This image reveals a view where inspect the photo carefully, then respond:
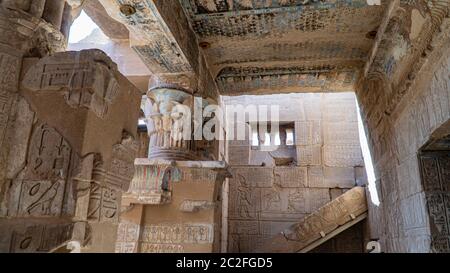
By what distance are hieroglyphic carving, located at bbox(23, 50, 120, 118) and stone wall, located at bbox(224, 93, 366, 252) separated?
20.0ft

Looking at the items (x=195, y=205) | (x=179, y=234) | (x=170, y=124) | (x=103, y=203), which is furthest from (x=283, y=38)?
(x=103, y=203)

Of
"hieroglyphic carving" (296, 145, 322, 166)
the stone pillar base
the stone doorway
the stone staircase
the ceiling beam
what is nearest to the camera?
the stone doorway

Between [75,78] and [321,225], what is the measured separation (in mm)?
5629

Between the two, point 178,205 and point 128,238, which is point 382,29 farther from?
point 128,238

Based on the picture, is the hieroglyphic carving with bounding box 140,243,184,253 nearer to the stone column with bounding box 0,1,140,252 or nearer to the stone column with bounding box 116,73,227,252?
the stone column with bounding box 116,73,227,252

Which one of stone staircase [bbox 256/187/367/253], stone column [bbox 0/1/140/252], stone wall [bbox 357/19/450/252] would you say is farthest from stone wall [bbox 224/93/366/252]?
stone column [bbox 0/1/140/252]

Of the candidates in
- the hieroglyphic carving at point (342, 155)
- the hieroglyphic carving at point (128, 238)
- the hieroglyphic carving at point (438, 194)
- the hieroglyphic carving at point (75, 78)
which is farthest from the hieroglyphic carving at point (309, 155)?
the hieroglyphic carving at point (75, 78)

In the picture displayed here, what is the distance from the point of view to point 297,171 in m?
7.68

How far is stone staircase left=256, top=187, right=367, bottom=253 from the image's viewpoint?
6289 millimetres

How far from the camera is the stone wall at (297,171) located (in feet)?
24.3

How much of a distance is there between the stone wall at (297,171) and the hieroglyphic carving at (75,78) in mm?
6107

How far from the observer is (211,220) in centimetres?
371
